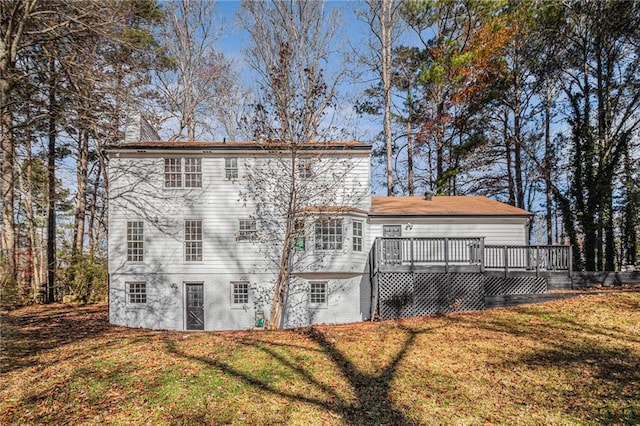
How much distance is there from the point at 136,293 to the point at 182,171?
534cm

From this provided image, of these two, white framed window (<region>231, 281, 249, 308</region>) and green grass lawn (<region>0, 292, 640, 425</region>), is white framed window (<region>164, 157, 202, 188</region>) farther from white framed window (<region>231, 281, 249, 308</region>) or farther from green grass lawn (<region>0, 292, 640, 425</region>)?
green grass lawn (<region>0, 292, 640, 425</region>)

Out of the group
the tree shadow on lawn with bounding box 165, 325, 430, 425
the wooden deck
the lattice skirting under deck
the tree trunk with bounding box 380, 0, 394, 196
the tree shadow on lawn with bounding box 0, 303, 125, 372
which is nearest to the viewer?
the tree shadow on lawn with bounding box 165, 325, 430, 425

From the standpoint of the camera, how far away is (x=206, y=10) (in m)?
20.7

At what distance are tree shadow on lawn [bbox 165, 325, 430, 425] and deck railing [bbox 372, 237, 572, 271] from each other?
4.65 metres

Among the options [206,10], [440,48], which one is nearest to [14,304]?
[206,10]

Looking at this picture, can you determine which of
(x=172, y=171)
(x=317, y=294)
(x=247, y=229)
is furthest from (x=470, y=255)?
(x=172, y=171)

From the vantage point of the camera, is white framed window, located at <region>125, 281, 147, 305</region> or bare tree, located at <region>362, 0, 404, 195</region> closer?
white framed window, located at <region>125, 281, 147, 305</region>

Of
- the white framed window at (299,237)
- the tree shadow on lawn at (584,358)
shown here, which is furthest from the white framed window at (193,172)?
the tree shadow on lawn at (584,358)

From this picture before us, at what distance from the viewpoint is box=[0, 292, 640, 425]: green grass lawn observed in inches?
199

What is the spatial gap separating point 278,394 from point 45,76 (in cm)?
1085

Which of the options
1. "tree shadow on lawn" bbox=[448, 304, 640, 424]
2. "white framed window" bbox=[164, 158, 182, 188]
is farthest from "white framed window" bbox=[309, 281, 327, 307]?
"white framed window" bbox=[164, 158, 182, 188]

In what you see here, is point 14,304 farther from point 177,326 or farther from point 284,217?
point 284,217

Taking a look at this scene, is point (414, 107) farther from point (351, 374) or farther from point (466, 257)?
point (351, 374)

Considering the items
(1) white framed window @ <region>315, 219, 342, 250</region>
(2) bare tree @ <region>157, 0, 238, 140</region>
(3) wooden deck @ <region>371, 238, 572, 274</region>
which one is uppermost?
(2) bare tree @ <region>157, 0, 238, 140</region>
